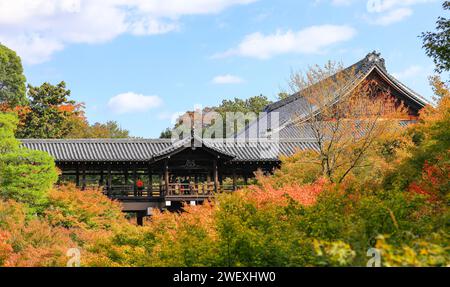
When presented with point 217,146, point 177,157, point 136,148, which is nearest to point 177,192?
point 177,157

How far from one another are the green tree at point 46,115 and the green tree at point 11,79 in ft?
17.0

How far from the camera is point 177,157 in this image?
1377 inches

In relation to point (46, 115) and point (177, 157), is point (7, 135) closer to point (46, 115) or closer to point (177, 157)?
point (177, 157)

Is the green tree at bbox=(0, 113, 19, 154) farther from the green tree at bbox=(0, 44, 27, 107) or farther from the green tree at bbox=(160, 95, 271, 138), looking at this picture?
the green tree at bbox=(160, 95, 271, 138)

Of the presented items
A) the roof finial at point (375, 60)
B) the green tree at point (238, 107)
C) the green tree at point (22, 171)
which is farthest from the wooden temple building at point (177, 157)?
the green tree at point (238, 107)

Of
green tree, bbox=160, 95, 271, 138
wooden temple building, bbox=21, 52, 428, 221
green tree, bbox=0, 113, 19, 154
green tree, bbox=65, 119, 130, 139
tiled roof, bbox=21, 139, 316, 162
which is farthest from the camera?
green tree, bbox=160, 95, 271, 138

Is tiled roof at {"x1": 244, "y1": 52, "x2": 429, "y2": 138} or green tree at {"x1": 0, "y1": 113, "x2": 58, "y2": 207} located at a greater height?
tiled roof at {"x1": 244, "y1": 52, "x2": 429, "y2": 138}

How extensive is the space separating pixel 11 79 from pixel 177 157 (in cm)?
2585

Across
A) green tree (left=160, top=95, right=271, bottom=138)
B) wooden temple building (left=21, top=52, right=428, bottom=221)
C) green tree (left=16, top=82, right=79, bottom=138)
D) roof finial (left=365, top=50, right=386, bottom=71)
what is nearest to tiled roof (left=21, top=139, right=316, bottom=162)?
wooden temple building (left=21, top=52, right=428, bottom=221)

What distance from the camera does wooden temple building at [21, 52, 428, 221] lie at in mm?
34531

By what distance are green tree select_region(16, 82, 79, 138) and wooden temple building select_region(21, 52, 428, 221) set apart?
38.3ft

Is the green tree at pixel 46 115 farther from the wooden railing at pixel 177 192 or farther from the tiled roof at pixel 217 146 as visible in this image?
the wooden railing at pixel 177 192

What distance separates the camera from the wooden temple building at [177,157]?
3453 cm
